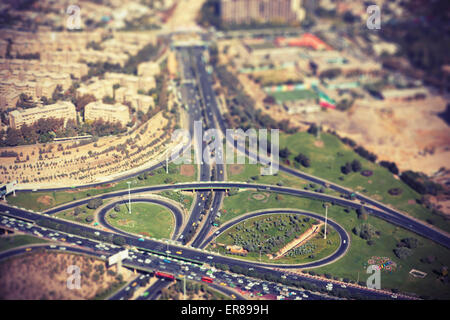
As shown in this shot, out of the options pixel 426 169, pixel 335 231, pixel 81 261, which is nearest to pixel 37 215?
pixel 81 261

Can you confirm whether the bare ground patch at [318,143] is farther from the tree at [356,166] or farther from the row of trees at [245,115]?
the tree at [356,166]

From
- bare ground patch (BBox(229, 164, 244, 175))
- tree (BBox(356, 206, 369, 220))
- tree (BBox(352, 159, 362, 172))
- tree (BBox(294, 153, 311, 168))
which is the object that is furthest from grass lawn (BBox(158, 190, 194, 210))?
tree (BBox(352, 159, 362, 172))

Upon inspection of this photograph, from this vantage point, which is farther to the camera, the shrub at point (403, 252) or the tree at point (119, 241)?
the shrub at point (403, 252)

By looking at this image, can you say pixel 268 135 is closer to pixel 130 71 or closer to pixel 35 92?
pixel 130 71

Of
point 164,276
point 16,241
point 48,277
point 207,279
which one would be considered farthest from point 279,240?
point 16,241

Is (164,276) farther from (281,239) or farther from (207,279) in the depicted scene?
(281,239)

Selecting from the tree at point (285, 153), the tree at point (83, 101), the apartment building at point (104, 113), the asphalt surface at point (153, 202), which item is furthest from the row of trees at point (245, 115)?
the asphalt surface at point (153, 202)

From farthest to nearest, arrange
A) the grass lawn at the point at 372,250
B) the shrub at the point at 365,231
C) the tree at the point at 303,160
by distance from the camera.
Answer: the tree at the point at 303,160
the shrub at the point at 365,231
the grass lawn at the point at 372,250
